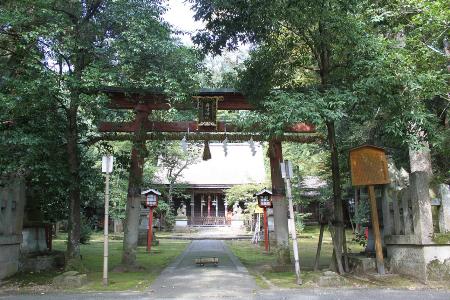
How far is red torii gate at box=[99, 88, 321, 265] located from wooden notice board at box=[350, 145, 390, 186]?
2.53 metres

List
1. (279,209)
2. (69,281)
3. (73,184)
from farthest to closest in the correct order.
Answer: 1. (279,209)
2. (73,184)
3. (69,281)

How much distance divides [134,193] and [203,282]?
12.6 feet

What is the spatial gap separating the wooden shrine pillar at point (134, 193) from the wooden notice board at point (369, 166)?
229 inches

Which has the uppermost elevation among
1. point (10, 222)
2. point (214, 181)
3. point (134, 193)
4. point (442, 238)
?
point (214, 181)

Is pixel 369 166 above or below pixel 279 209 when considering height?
above

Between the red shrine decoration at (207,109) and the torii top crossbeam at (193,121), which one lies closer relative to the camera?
the torii top crossbeam at (193,121)

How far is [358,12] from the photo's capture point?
9727 mm

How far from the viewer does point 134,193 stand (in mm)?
12516

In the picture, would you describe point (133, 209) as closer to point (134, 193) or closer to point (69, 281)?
point (134, 193)

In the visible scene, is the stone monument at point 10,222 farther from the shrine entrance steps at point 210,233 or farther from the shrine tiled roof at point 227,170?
the shrine tiled roof at point 227,170

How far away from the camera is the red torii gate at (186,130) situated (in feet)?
40.7

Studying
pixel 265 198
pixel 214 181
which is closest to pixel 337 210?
pixel 265 198

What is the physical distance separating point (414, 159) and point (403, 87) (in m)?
6.04

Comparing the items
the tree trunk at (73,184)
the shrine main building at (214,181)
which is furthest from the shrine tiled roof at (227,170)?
the tree trunk at (73,184)
